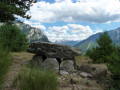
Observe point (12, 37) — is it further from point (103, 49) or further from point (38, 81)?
point (38, 81)

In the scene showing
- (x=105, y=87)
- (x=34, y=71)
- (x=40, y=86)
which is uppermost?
(x=34, y=71)

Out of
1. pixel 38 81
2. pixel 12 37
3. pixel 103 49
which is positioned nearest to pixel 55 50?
pixel 103 49

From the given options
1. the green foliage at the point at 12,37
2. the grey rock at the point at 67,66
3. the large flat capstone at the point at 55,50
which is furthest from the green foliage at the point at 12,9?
the green foliage at the point at 12,37

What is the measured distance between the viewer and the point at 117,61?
21.0ft

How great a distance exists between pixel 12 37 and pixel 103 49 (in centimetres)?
1359

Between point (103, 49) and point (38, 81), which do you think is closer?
point (38, 81)

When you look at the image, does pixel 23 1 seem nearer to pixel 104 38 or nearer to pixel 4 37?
pixel 104 38

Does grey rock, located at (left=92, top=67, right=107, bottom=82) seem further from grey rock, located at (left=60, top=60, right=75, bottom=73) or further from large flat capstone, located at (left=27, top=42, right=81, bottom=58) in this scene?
large flat capstone, located at (left=27, top=42, right=81, bottom=58)

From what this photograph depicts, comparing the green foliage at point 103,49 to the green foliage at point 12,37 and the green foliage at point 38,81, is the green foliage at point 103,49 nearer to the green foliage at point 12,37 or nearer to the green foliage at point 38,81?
the green foliage at point 38,81

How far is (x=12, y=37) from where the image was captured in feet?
67.4

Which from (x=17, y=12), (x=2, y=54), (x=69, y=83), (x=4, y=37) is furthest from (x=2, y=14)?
(x=4, y=37)

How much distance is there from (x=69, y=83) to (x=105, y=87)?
165 cm

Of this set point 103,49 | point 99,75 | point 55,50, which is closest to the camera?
point 99,75

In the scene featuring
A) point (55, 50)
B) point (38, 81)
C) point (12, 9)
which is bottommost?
point (38, 81)
